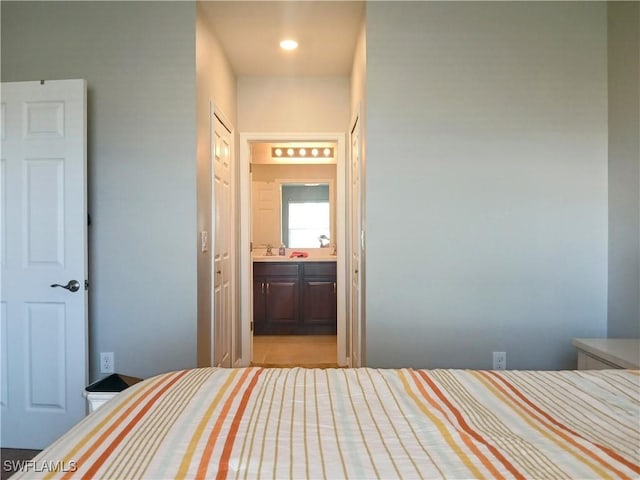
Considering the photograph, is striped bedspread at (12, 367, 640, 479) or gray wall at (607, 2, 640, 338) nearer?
striped bedspread at (12, 367, 640, 479)

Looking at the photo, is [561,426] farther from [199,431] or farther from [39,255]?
[39,255]

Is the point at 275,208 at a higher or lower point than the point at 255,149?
lower

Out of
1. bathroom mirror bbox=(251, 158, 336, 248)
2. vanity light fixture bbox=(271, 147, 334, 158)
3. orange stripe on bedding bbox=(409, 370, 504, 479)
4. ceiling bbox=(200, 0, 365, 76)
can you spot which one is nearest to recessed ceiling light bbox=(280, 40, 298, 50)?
ceiling bbox=(200, 0, 365, 76)

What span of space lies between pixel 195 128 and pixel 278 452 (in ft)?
6.80

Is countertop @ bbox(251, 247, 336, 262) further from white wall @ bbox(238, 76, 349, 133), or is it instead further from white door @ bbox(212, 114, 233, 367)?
white wall @ bbox(238, 76, 349, 133)

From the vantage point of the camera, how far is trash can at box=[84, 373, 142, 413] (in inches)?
59.3

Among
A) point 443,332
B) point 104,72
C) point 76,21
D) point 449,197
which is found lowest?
point 443,332

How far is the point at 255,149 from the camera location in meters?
5.16

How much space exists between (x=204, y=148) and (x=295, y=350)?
2443 millimetres

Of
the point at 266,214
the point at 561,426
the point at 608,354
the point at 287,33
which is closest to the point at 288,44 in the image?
the point at 287,33

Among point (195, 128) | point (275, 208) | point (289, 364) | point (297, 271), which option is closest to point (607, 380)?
point (195, 128)

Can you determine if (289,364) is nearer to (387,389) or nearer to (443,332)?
(443,332)

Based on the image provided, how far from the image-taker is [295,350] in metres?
4.36

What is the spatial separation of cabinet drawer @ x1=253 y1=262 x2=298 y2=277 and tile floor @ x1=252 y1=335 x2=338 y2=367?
0.71 m
